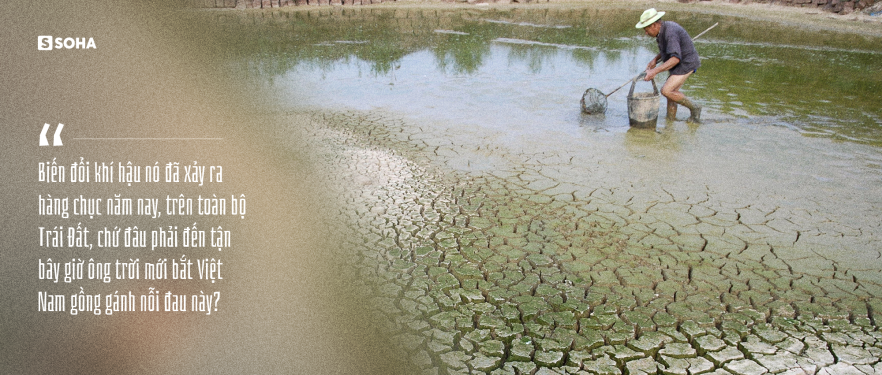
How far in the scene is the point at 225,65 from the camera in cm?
1164

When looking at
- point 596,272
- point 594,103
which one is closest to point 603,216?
point 596,272

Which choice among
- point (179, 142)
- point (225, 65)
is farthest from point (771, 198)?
point (225, 65)

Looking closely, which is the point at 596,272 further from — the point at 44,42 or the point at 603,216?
the point at 44,42

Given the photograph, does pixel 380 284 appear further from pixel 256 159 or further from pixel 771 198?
pixel 771 198

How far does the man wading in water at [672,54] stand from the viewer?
7.07 meters

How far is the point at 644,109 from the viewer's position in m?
7.29

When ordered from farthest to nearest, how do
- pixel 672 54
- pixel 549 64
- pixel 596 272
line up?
pixel 549 64, pixel 672 54, pixel 596 272

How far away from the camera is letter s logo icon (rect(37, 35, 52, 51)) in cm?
525

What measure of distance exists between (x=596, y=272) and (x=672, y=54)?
3920 millimetres

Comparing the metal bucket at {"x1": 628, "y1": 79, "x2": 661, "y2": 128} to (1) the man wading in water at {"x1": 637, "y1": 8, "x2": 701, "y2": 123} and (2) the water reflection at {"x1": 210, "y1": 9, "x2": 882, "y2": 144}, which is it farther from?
(2) the water reflection at {"x1": 210, "y1": 9, "x2": 882, "y2": 144}

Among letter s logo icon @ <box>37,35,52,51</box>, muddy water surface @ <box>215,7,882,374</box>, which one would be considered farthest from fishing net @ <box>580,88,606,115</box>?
letter s logo icon @ <box>37,35,52,51</box>

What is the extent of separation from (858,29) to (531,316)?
52.0ft

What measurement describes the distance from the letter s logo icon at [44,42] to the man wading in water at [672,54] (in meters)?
5.92

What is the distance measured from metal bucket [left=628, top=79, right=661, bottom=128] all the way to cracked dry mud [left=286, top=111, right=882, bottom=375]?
156 cm
